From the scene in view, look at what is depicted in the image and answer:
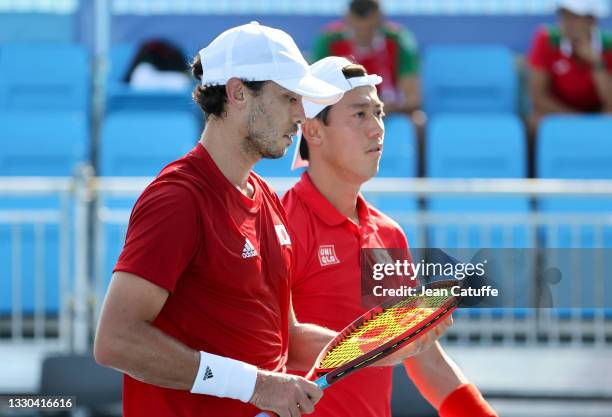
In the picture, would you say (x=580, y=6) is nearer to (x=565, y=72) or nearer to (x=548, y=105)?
(x=565, y=72)

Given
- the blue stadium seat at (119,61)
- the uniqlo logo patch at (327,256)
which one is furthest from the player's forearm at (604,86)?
the uniqlo logo patch at (327,256)

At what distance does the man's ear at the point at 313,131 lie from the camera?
4609mm

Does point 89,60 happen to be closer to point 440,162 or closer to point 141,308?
point 440,162

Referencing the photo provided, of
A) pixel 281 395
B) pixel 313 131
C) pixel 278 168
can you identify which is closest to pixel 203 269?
pixel 281 395

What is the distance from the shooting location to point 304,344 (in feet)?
12.4

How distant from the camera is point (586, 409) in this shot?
7355 millimetres

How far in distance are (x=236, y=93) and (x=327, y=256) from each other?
1.13 metres

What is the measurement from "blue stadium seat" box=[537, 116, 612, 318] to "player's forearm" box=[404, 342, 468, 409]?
1840mm

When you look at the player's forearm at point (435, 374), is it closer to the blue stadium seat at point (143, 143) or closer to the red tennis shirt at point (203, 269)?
the red tennis shirt at point (203, 269)

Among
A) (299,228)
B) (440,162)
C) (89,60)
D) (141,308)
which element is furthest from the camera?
(89,60)

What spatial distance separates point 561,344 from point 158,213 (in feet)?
15.7

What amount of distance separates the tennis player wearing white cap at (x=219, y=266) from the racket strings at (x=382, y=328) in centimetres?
17

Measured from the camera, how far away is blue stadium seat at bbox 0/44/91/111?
29.5 ft

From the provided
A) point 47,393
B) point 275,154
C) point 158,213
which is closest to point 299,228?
point 275,154
